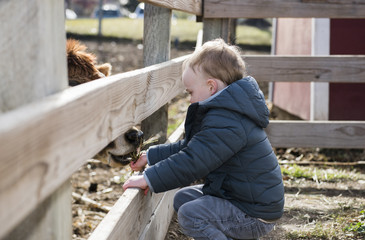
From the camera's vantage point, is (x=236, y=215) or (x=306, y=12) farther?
(x=306, y=12)

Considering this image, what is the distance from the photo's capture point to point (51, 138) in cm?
123

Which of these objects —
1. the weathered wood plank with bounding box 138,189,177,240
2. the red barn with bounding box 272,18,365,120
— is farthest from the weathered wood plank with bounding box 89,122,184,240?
the red barn with bounding box 272,18,365,120

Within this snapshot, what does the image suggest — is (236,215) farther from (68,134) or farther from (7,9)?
(7,9)

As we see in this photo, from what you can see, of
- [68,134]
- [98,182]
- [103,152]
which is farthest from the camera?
[98,182]

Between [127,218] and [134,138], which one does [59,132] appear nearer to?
[127,218]

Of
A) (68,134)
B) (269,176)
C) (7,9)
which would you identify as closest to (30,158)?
(68,134)

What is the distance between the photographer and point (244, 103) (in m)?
2.47

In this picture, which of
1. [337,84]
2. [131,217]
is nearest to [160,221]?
[131,217]

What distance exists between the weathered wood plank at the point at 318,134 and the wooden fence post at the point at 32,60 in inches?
152

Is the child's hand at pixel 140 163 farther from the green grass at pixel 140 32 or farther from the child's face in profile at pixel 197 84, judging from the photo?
the green grass at pixel 140 32

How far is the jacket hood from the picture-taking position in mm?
2434

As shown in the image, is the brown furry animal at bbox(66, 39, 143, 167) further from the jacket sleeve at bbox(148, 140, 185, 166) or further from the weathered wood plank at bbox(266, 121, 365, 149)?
the weathered wood plank at bbox(266, 121, 365, 149)

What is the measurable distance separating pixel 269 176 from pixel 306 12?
277 cm

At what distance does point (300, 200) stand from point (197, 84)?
217cm
